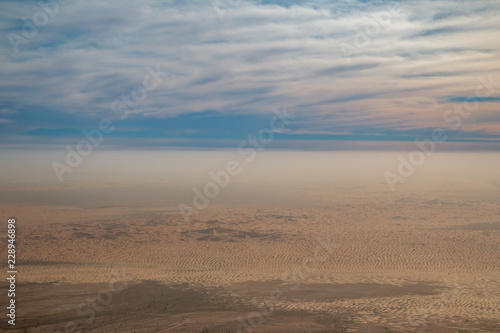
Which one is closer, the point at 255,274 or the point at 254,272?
the point at 255,274

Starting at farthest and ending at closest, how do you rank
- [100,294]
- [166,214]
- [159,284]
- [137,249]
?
[166,214]
[137,249]
[159,284]
[100,294]

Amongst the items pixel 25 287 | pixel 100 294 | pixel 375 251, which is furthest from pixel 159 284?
pixel 375 251

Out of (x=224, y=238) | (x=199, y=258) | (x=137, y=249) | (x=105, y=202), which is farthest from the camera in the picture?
(x=105, y=202)

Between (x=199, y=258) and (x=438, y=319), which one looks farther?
(x=199, y=258)

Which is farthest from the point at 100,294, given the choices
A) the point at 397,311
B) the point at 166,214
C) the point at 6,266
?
the point at 166,214

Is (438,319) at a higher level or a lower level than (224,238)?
lower

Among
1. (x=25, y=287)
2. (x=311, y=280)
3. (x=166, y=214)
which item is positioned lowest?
(x=311, y=280)

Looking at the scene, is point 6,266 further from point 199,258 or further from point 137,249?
point 199,258
